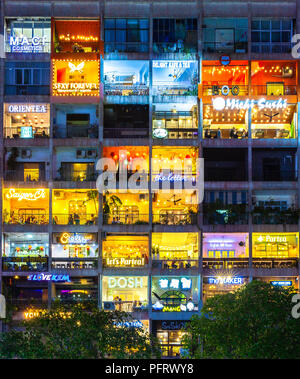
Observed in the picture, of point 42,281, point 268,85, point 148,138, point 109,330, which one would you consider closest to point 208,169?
point 148,138

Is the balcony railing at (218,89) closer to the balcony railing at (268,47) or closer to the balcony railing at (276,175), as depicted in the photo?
the balcony railing at (268,47)

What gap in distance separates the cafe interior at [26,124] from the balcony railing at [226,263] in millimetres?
18550

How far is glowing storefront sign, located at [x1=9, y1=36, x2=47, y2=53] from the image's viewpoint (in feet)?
137

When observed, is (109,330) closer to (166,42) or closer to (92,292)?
(92,292)

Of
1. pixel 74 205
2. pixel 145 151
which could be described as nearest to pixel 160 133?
pixel 145 151

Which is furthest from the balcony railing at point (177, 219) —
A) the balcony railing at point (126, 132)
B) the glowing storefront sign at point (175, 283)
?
the balcony railing at point (126, 132)

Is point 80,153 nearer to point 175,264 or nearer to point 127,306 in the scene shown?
point 175,264

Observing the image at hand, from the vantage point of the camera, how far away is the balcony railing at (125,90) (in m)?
42.4

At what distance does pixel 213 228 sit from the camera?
41000 millimetres

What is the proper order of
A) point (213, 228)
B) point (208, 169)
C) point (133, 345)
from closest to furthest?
point (133, 345) → point (213, 228) → point (208, 169)

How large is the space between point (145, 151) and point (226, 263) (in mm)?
12583

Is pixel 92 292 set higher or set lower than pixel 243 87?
lower

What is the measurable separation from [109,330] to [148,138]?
19074 millimetres

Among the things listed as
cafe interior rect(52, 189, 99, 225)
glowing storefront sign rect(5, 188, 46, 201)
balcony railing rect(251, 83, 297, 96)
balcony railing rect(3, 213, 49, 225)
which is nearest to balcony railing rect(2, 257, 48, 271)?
balcony railing rect(3, 213, 49, 225)
